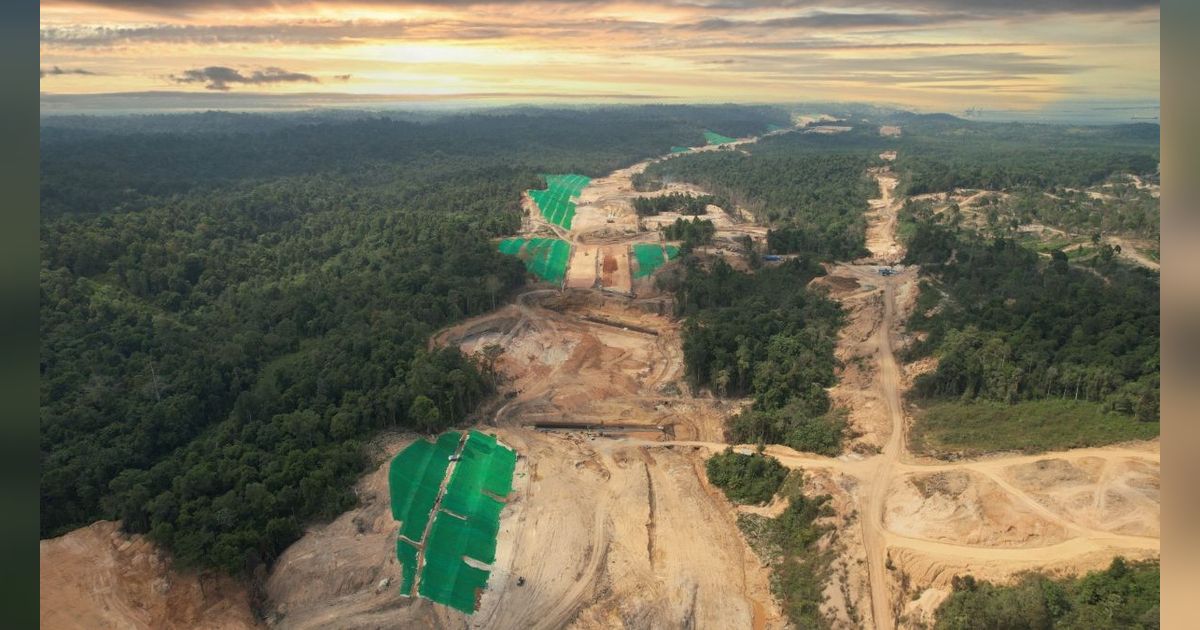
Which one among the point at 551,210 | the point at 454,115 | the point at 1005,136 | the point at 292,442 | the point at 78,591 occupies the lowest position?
the point at 78,591

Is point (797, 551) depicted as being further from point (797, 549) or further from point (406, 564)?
point (406, 564)

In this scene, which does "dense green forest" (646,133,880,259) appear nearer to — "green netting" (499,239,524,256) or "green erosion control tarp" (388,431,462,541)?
"green netting" (499,239,524,256)

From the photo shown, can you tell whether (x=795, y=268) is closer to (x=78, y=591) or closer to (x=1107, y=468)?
(x=1107, y=468)

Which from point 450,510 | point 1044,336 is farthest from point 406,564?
point 1044,336

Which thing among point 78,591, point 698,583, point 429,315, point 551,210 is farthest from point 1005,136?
point 78,591

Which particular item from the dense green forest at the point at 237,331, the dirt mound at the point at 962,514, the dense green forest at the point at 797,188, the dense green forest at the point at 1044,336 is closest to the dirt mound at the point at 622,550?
the dirt mound at the point at 962,514

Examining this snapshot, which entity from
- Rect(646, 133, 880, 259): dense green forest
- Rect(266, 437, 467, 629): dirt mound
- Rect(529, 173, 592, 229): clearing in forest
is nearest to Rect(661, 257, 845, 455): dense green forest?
Rect(646, 133, 880, 259): dense green forest

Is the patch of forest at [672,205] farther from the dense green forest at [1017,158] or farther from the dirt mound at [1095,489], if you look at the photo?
the dirt mound at [1095,489]
